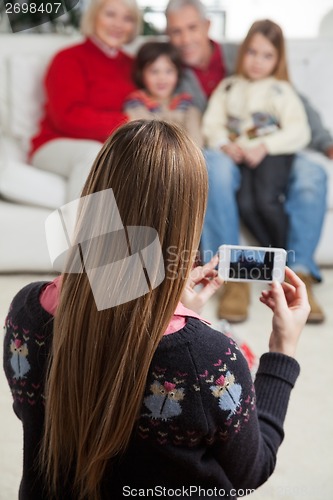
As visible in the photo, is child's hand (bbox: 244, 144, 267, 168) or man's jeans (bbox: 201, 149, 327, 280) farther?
child's hand (bbox: 244, 144, 267, 168)

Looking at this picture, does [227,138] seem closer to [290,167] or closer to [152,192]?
[290,167]

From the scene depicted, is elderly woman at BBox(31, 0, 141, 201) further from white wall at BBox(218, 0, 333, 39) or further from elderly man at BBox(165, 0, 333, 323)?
white wall at BBox(218, 0, 333, 39)

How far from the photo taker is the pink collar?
82 centimetres

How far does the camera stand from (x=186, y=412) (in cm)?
80

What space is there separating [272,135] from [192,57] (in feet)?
1.63

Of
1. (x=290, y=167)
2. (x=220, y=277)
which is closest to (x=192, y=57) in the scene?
(x=290, y=167)

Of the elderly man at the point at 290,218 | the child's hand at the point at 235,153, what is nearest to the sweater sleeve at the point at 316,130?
the elderly man at the point at 290,218

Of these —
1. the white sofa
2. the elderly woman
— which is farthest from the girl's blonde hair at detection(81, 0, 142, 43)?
the white sofa

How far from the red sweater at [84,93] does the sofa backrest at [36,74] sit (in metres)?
0.07

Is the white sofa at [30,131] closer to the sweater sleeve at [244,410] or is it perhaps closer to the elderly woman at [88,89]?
the elderly woman at [88,89]

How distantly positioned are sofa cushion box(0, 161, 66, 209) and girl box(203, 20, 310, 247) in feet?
2.08

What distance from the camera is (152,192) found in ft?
2.55

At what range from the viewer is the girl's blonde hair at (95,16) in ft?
9.16

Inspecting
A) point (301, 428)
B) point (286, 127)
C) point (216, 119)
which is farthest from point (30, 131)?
point (301, 428)
